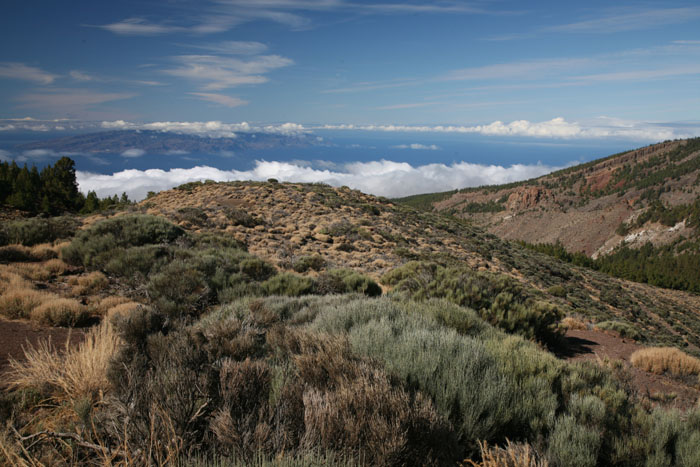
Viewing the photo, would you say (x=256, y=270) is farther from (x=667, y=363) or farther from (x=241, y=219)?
(x=241, y=219)

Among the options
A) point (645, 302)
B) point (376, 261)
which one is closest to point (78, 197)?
point (376, 261)

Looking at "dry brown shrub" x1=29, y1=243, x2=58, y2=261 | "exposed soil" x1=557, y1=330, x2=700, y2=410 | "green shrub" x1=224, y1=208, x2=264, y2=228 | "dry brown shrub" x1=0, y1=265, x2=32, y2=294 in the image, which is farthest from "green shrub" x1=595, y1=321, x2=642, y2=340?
"dry brown shrub" x1=29, y1=243, x2=58, y2=261

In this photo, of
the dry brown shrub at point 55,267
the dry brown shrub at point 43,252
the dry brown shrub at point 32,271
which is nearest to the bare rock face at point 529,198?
the dry brown shrub at point 43,252

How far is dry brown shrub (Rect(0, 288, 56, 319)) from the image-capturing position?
5.62 m

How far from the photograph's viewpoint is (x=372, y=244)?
16.2 m

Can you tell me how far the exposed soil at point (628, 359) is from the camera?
4957 millimetres

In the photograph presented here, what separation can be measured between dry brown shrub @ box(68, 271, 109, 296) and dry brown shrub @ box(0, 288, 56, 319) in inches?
33.8

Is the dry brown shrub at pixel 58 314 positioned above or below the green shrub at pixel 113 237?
below

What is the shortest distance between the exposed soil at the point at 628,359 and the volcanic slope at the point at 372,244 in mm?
1293

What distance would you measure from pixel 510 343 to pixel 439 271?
4.32 m

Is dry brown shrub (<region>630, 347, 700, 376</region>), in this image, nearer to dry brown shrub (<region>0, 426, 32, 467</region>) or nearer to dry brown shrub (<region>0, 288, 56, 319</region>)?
dry brown shrub (<region>0, 426, 32, 467</region>)

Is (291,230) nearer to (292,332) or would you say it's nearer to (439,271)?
(439,271)

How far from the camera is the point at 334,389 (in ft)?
8.72

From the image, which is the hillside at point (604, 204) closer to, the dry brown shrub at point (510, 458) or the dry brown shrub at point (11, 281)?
the dry brown shrub at point (510, 458)
